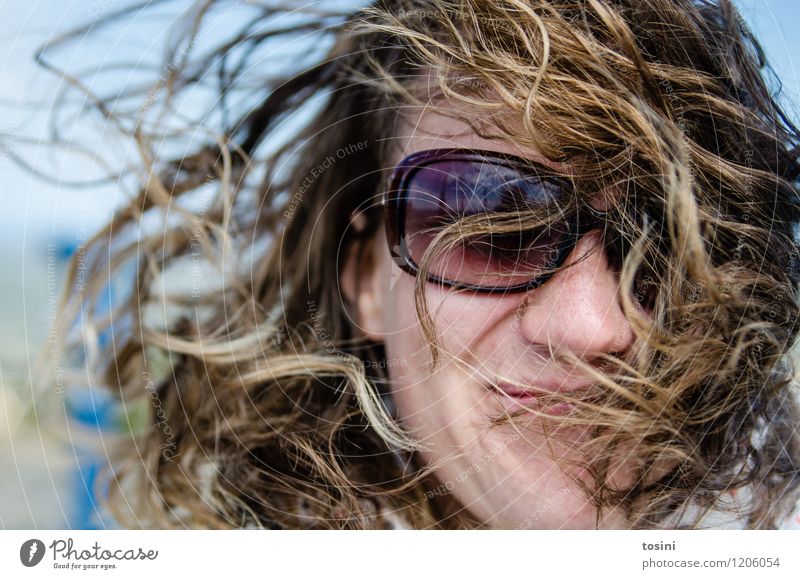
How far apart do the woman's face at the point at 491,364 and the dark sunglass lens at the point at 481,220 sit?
0.08 feet

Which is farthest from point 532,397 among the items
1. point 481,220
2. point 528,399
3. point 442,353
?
point 481,220

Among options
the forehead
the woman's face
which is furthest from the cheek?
the forehead

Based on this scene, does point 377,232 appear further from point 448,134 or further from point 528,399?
point 528,399

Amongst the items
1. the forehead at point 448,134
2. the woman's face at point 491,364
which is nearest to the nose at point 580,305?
the woman's face at point 491,364

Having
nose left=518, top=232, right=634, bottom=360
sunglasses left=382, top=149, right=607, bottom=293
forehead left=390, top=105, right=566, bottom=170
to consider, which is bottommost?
nose left=518, top=232, right=634, bottom=360

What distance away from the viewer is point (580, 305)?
725 mm

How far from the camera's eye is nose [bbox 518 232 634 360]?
723 mm

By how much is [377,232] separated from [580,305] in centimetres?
28

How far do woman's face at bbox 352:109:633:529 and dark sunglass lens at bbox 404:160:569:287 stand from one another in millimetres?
25

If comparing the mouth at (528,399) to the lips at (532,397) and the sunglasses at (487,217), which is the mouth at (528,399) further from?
the sunglasses at (487,217)

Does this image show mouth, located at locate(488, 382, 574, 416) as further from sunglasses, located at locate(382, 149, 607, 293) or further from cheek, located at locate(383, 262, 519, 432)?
sunglasses, located at locate(382, 149, 607, 293)

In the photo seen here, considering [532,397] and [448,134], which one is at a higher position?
[448,134]

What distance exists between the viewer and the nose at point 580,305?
0.72 m

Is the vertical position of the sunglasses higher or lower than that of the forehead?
lower
